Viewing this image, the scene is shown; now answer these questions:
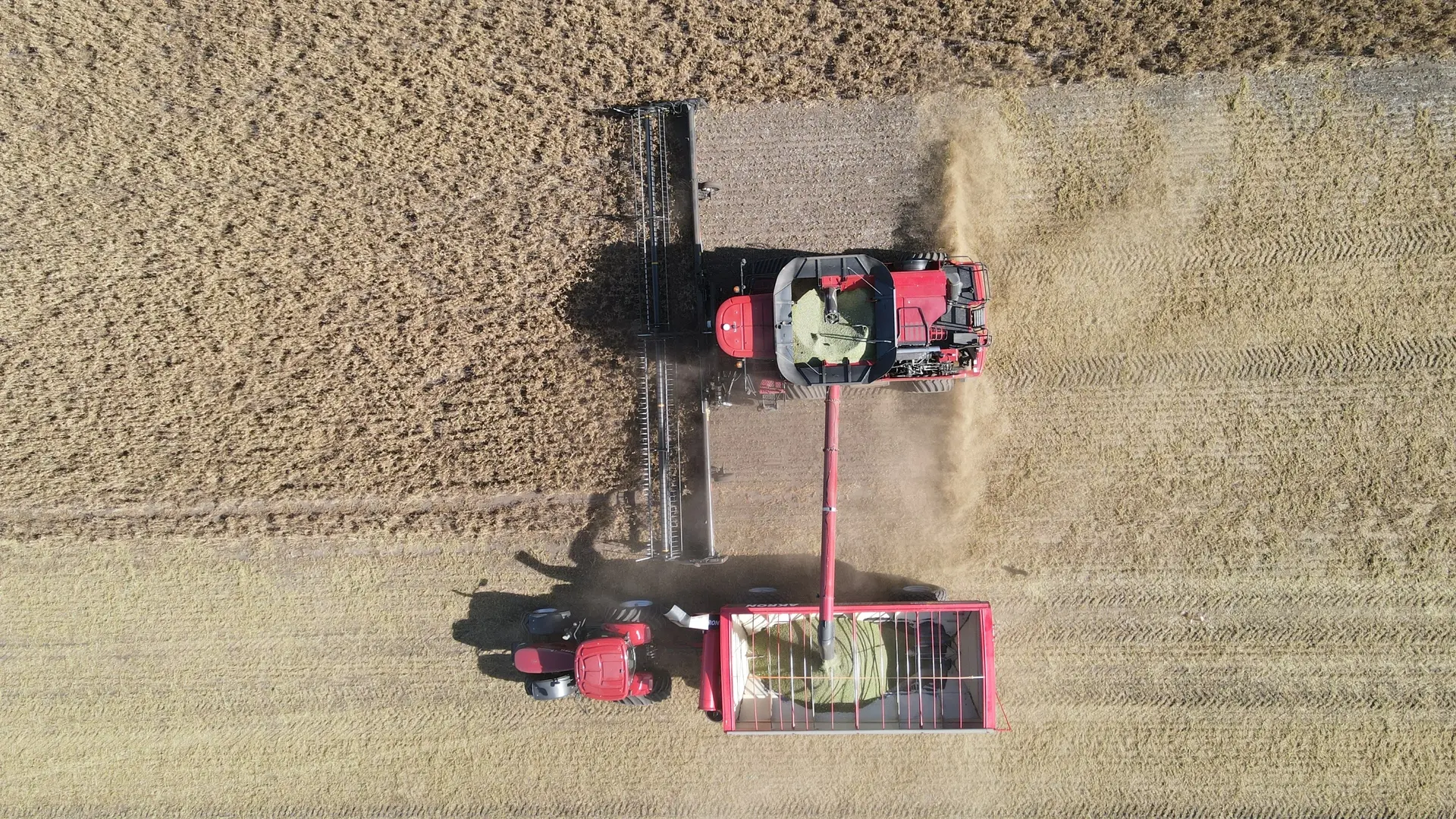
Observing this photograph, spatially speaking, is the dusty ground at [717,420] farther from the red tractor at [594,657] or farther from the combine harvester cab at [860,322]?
the combine harvester cab at [860,322]

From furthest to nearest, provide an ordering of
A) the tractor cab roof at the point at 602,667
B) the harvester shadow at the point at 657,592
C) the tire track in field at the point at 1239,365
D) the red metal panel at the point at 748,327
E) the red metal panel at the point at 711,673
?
the harvester shadow at the point at 657,592 → the tire track in field at the point at 1239,365 → the tractor cab roof at the point at 602,667 → the red metal panel at the point at 711,673 → the red metal panel at the point at 748,327

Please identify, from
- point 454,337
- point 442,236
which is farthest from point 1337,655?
point 442,236

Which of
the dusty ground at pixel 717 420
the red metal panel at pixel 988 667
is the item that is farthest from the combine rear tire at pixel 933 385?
the red metal panel at pixel 988 667

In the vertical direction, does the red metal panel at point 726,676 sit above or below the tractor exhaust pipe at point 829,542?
below

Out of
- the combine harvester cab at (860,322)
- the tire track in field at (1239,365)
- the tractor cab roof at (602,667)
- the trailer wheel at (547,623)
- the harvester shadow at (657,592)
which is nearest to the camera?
the combine harvester cab at (860,322)

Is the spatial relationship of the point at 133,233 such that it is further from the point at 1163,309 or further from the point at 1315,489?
the point at 1315,489

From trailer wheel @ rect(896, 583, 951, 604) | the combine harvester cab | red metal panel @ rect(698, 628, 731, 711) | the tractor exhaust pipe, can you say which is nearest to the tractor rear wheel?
red metal panel @ rect(698, 628, 731, 711)
